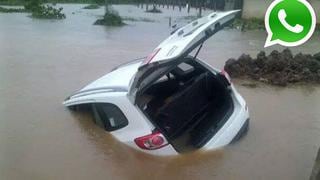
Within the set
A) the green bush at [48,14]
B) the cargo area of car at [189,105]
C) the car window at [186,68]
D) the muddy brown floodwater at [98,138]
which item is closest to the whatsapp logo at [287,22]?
the cargo area of car at [189,105]

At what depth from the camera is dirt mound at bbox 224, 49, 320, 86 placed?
11.5 m

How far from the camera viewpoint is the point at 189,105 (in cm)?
715

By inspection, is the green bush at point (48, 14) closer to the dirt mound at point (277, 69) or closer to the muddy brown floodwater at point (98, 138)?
the muddy brown floodwater at point (98, 138)

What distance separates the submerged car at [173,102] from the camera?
614cm

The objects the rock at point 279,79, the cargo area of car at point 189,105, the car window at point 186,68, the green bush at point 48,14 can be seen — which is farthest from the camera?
the green bush at point 48,14

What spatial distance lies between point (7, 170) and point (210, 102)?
2757 mm

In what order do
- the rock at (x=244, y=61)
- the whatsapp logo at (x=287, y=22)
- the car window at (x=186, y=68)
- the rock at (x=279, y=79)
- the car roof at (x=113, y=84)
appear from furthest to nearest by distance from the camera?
the rock at (x=244, y=61)
the rock at (x=279, y=79)
the car window at (x=186, y=68)
the car roof at (x=113, y=84)
the whatsapp logo at (x=287, y=22)

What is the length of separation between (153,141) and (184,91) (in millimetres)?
1131

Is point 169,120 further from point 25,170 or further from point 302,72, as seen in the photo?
point 302,72

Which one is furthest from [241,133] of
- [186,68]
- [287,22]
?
[287,22]

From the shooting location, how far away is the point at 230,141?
6.70 m

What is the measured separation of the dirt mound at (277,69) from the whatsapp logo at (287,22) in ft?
16.2

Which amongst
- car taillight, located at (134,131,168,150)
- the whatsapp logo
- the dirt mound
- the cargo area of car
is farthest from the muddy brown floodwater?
the whatsapp logo

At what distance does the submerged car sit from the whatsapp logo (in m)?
0.65
